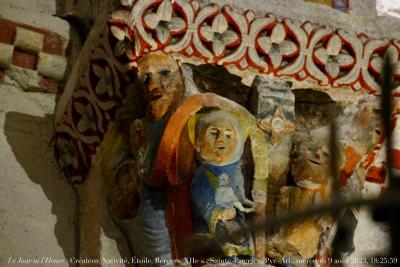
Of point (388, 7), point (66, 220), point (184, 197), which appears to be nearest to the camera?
Result: point (184, 197)

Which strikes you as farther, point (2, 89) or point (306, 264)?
point (2, 89)

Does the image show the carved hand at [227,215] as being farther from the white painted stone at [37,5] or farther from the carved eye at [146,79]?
the white painted stone at [37,5]

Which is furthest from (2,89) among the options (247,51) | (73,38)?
(247,51)

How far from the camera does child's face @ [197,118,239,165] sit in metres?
1.84

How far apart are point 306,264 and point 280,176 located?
0.18 m

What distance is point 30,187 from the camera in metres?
2.21

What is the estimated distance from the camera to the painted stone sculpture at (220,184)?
179cm

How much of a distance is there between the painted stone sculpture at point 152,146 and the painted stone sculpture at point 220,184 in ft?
0.29

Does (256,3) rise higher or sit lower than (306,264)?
higher

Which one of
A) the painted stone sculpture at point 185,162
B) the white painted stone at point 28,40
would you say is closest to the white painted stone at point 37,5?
the white painted stone at point 28,40

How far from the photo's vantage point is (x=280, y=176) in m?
1.96

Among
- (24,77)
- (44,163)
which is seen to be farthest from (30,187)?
(24,77)

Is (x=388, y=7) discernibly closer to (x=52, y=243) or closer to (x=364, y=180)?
(x=364, y=180)

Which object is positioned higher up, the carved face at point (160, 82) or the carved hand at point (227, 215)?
the carved face at point (160, 82)
